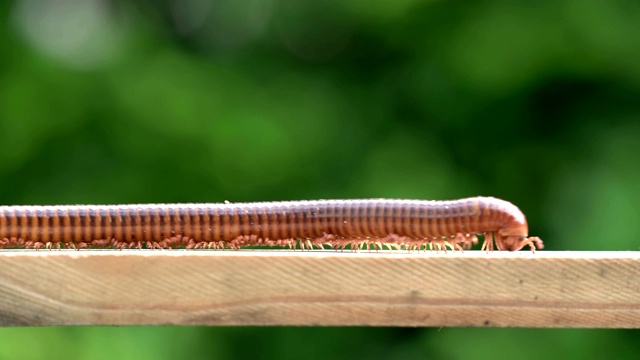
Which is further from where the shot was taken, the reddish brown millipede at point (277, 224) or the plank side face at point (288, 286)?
the reddish brown millipede at point (277, 224)

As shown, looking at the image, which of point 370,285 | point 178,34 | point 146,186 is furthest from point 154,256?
point 178,34

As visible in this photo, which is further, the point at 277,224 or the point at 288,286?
the point at 277,224

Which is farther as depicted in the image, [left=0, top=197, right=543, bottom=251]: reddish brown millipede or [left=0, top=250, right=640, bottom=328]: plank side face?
[left=0, top=197, right=543, bottom=251]: reddish brown millipede

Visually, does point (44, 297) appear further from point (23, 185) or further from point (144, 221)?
point (23, 185)
